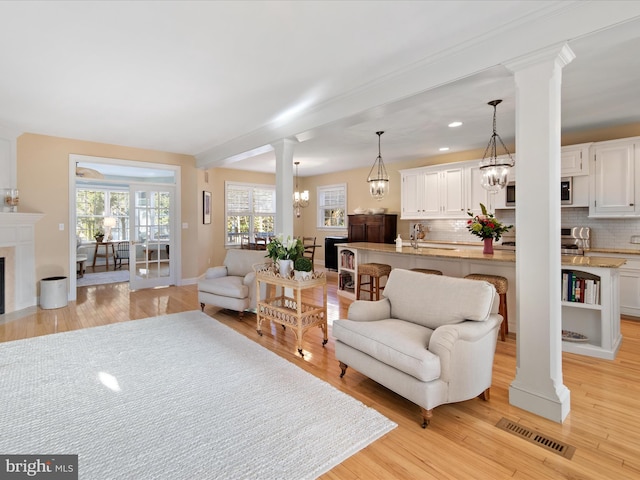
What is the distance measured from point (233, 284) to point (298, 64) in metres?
2.81

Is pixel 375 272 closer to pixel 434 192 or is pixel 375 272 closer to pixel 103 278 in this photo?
pixel 434 192

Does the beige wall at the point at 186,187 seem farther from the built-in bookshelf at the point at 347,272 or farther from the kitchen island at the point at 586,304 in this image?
the kitchen island at the point at 586,304

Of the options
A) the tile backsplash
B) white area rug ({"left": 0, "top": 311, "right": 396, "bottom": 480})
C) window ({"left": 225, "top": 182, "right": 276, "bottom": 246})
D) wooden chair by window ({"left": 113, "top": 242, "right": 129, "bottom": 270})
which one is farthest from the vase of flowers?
wooden chair by window ({"left": 113, "top": 242, "right": 129, "bottom": 270})

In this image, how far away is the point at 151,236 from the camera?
21.7 ft

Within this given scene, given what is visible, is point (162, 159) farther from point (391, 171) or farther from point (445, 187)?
point (445, 187)

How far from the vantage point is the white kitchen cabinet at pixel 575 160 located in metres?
4.79

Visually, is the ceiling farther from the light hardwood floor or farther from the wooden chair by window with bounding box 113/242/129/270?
the wooden chair by window with bounding box 113/242/129/270

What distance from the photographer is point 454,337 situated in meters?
2.14

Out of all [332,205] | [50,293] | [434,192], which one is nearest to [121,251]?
[50,293]

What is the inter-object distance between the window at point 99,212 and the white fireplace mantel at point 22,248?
4.48 m

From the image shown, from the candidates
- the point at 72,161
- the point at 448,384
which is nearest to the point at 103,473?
the point at 448,384

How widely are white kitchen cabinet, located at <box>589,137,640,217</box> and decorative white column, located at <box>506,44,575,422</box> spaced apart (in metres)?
3.38

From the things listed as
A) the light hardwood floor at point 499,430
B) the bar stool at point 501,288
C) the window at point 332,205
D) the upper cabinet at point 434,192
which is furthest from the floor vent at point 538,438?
the window at point 332,205

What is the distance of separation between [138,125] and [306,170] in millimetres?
4489
